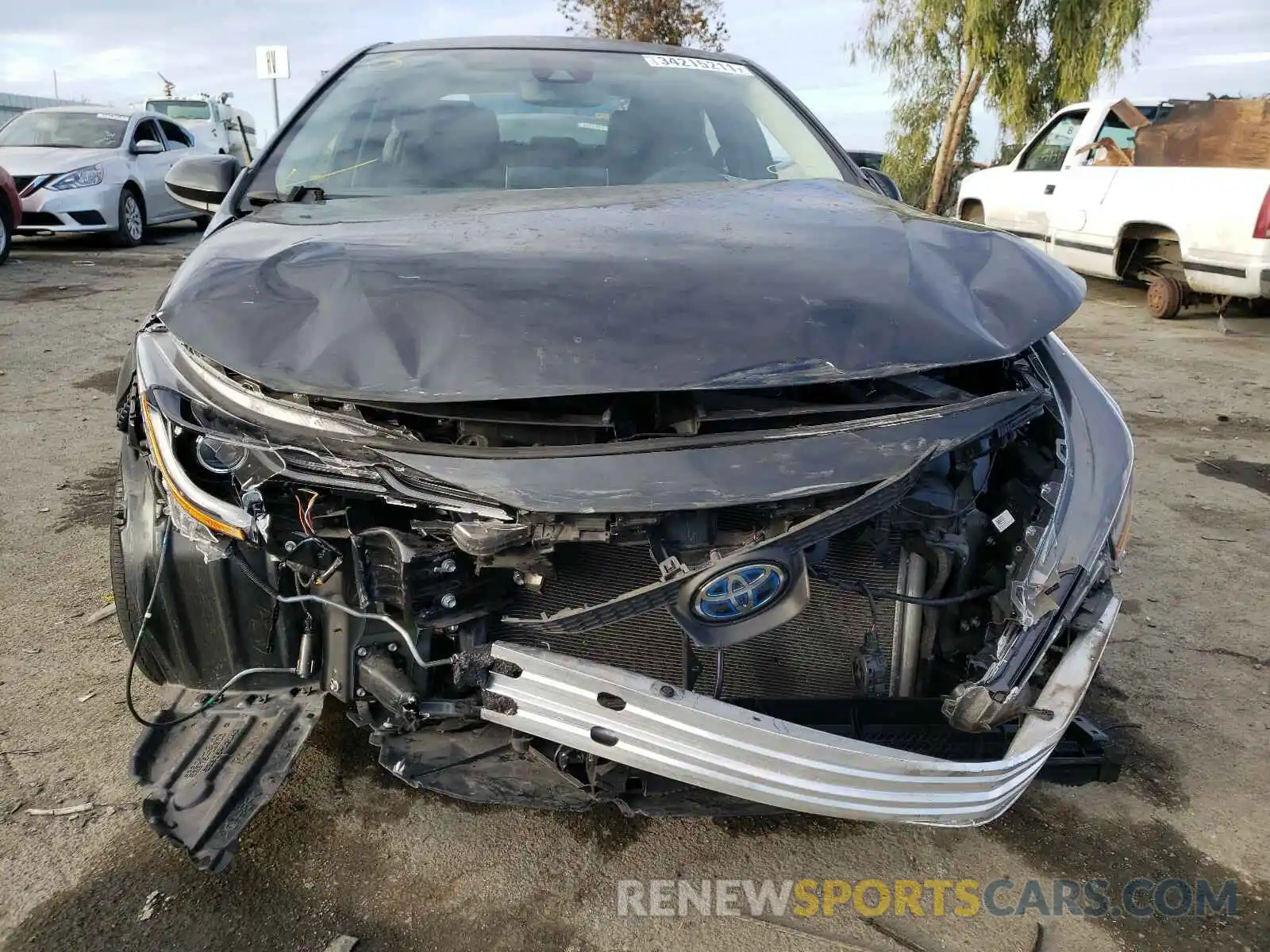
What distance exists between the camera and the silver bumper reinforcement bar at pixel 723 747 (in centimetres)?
151

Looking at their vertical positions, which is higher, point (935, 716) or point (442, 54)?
point (442, 54)

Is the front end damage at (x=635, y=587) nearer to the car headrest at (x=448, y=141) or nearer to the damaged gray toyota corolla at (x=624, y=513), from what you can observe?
the damaged gray toyota corolla at (x=624, y=513)

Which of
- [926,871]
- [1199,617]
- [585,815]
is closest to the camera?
[926,871]

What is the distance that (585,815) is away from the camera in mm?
2066

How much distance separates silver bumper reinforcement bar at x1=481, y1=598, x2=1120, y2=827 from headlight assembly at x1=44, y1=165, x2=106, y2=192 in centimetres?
1031

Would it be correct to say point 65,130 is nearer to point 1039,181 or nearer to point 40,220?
point 40,220

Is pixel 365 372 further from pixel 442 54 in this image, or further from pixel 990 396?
pixel 442 54

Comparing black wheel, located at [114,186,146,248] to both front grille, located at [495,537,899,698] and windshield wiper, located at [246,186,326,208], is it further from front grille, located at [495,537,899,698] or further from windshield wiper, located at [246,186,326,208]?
front grille, located at [495,537,899,698]

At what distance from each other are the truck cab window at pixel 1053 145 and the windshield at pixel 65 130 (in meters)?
9.99

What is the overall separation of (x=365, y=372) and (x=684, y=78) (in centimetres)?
208

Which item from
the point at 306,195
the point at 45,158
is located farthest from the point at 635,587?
the point at 45,158

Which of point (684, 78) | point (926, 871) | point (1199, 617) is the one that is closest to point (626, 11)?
point (684, 78)

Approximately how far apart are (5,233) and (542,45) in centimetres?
811
